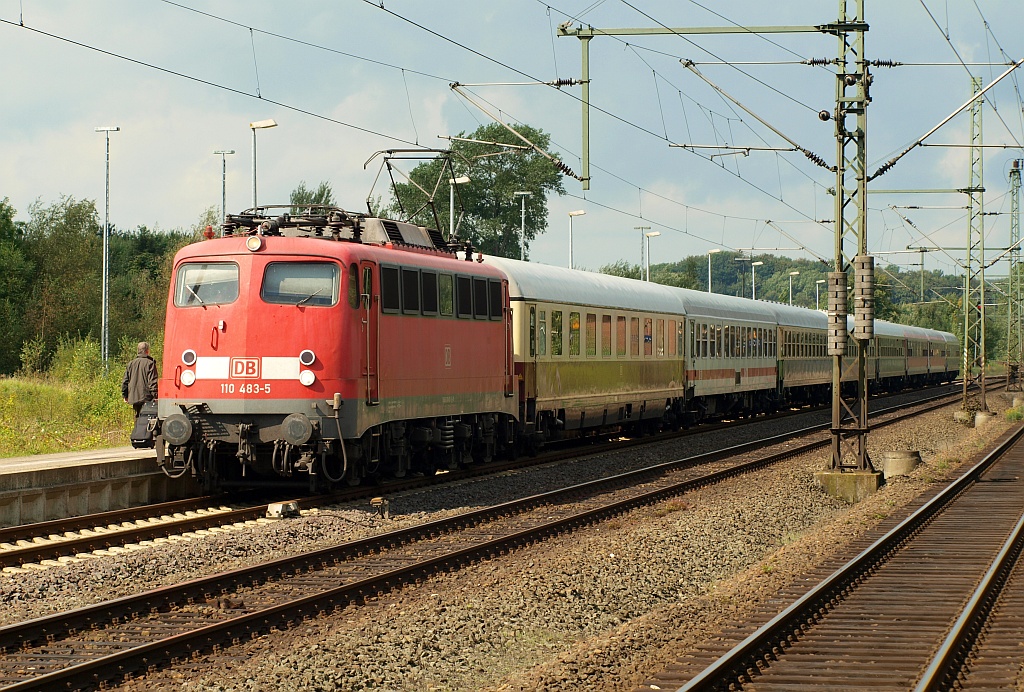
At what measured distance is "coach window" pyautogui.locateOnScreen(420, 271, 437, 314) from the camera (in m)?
18.2

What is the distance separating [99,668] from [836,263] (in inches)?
619

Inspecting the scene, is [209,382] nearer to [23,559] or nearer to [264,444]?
[264,444]

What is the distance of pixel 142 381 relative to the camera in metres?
19.0

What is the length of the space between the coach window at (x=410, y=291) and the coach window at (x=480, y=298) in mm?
2028

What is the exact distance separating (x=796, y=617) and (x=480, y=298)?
34.3 ft

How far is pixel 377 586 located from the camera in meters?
11.6

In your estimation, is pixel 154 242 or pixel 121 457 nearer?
pixel 121 457

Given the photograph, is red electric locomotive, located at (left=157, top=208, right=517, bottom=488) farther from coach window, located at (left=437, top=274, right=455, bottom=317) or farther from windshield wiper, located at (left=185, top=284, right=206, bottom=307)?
coach window, located at (left=437, top=274, right=455, bottom=317)

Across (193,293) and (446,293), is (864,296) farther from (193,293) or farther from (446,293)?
(193,293)

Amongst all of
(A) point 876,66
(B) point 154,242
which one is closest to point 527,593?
(A) point 876,66

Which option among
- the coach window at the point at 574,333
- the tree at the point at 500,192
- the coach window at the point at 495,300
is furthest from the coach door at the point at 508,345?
the tree at the point at 500,192

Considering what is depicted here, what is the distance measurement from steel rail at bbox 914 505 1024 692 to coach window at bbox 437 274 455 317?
333 inches

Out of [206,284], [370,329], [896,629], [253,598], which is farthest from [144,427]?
[896,629]

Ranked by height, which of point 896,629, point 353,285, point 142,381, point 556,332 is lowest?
point 896,629
